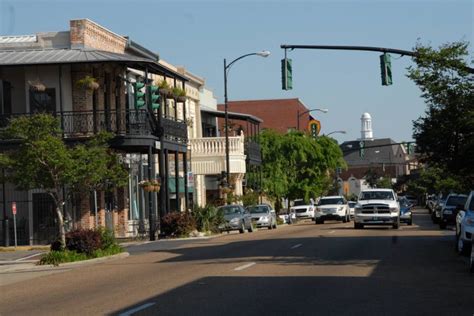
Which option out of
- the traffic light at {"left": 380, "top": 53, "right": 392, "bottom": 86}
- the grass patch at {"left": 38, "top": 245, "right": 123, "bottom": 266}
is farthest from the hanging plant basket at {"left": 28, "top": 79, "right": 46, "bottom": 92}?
the traffic light at {"left": 380, "top": 53, "right": 392, "bottom": 86}

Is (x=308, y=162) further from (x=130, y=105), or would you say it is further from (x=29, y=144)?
(x=29, y=144)

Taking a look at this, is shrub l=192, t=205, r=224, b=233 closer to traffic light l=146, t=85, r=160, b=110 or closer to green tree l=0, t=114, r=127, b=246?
traffic light l=146, t=85, r=160, b=110

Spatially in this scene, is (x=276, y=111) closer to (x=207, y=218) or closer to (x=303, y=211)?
(x=303, y=211)

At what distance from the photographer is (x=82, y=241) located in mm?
25016

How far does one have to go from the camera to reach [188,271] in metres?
18.6

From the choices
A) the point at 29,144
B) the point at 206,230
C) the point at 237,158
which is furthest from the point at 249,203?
the point at 29,144

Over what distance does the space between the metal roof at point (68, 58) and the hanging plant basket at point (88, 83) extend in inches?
31.1

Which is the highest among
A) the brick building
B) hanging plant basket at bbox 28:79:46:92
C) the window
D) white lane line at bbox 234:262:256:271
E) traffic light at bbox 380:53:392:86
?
the brick building

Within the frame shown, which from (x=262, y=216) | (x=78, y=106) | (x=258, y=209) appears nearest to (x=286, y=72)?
(x=78, y=106)

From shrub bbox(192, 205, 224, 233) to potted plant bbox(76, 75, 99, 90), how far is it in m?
8.06

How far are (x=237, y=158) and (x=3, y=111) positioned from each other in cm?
1835

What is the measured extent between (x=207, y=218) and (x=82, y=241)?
14.9m

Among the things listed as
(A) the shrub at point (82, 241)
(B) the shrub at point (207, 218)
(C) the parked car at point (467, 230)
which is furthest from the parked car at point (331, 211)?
(C) the parked car at point (467, 230)

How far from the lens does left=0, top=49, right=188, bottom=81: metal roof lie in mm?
34156
